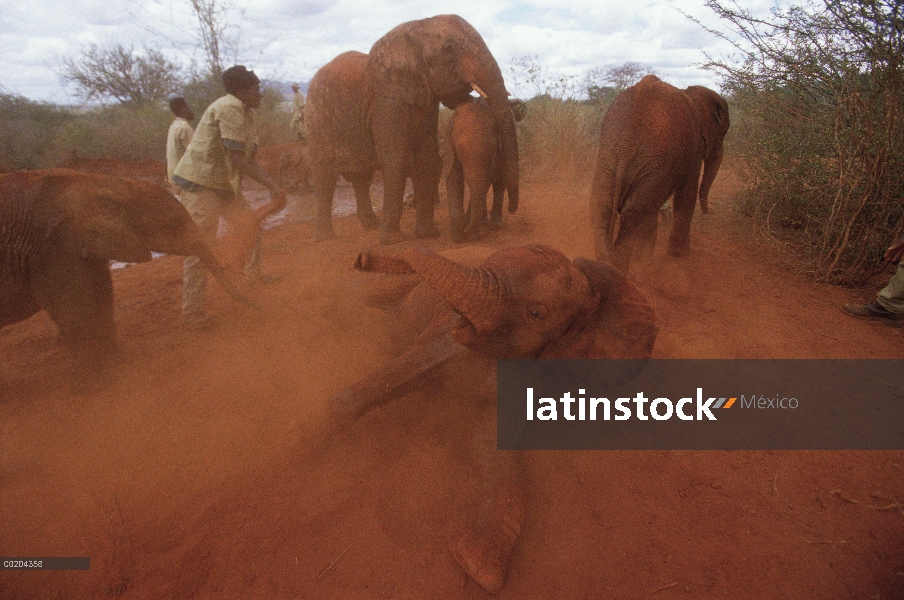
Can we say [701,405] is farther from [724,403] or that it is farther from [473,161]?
[473,161]

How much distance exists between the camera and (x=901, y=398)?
3.14 m

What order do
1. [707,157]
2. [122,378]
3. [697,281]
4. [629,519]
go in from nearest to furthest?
1. [629,519]
2. [122,378]
3. [697,281]
4. [707,157]

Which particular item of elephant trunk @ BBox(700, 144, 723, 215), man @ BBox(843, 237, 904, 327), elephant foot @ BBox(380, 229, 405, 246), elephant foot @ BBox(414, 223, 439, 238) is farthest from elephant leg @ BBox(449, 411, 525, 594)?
elephant trunk @ BBox(700, 144, 723, 215)

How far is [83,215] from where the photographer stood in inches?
125

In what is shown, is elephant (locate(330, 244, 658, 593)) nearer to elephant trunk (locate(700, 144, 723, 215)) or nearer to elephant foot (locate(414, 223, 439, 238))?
elephant foot (locate(414, 223, 439, 238))

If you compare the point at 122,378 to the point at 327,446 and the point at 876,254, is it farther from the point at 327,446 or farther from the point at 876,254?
the point at 876,254

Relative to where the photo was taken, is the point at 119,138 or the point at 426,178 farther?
the point at 119,138

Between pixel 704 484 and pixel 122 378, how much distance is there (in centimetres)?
419

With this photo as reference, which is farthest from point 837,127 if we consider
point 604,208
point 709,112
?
point 604,208

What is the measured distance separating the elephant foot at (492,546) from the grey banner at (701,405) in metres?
0.37

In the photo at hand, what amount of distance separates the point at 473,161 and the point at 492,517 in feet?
15.3

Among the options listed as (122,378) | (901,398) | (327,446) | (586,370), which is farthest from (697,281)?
(122,378)

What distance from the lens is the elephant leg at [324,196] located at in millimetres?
7043

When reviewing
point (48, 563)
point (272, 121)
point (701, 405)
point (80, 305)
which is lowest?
point (48, 563)
